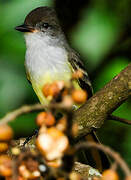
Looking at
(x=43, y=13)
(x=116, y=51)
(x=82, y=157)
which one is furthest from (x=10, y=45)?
(x=82, y=157)

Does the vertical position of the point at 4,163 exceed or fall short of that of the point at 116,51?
it exceeds it

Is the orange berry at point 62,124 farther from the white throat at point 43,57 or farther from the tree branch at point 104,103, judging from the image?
the white throat at point 43,57

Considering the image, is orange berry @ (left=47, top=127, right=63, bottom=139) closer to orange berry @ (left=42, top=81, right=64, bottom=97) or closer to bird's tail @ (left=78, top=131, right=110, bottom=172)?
orange berry @ (left=42, top=81, right=64, bottom=97)

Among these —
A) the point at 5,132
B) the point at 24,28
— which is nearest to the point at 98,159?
the point at 24,28

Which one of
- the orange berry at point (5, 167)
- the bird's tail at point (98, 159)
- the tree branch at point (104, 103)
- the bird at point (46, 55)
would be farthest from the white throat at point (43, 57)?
the orange berry at point (5, 167)

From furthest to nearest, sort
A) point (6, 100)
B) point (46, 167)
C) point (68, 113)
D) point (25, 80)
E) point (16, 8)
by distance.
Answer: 1. point (25, 80)
2. point (6, 100)
3. point (16, 8)
4. point (46, 167)
5. point (68, 113)

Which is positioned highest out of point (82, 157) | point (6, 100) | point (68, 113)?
point (68, 113)

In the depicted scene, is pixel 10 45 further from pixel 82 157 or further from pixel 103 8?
pixel 82 157

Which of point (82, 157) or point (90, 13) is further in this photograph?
point (82, 157)
